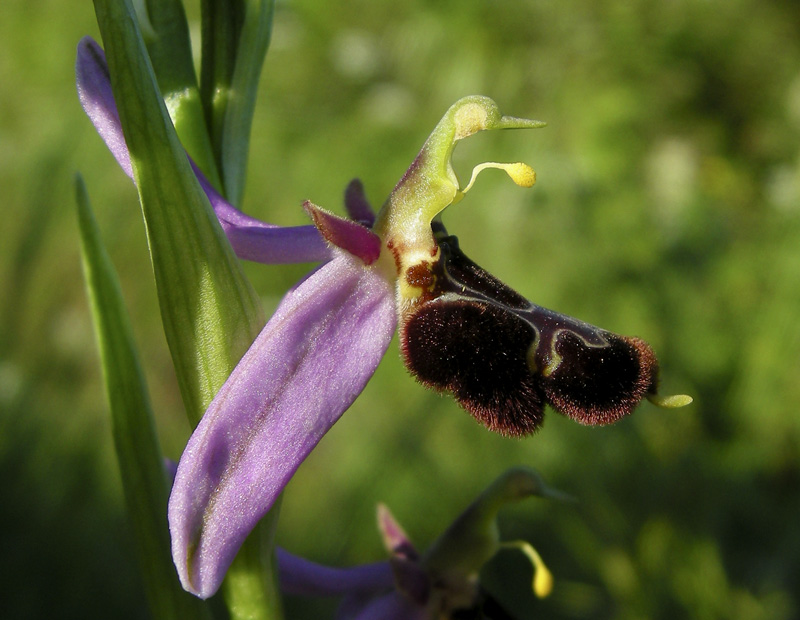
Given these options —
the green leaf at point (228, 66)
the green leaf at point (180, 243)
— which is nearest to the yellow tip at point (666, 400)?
the green leaf at point (180, 243)

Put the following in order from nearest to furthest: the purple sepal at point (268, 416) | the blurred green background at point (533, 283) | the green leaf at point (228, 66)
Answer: the purple sepal at point (268, 416) < the green leaf at point (228, 66) < the blurred green background at point (533, 283)

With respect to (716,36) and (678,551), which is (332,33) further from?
(678,551)

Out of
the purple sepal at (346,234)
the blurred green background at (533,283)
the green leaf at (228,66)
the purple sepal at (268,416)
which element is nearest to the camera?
the purple sepal at (268,416)

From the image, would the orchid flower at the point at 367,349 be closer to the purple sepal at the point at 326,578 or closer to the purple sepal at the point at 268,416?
the purple sepal at the point at 268,416

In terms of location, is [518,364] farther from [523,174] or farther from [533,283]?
[533,283]

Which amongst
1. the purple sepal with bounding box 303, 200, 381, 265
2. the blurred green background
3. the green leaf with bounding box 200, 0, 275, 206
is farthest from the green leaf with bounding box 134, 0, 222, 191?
the blurred green background

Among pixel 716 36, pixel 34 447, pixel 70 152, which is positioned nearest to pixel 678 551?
pixel 34 447

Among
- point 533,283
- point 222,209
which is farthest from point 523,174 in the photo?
point 533,283

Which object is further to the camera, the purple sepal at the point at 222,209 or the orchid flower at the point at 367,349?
the purple sepal at the point at 222,209

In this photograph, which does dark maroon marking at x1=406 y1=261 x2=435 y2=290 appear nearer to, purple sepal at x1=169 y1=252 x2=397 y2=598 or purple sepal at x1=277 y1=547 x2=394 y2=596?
purple sepal at x1=169 y1=252 x2=397 y2=598
